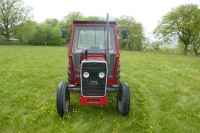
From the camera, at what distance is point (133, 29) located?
47375 millimetres

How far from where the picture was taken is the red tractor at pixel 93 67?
5539 millimetres

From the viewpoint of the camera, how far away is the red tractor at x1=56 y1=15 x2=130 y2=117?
18.2 feet

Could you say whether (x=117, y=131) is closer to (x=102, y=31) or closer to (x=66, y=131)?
(x=66, y=131)

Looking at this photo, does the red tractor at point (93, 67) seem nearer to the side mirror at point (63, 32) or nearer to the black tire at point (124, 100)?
the black tire at point (124, 100)

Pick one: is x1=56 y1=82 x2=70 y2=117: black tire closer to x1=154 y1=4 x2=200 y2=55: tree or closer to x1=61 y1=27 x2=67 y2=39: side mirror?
x1=61 y1=27 x2=67 y2=39: side mirror

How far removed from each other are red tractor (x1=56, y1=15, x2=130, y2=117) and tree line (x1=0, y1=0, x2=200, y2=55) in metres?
25.0

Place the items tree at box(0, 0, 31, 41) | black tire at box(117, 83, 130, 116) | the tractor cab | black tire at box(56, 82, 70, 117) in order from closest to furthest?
black tire at box(56, 82, 70, 117) < black tire at box(117, 83, 130, 116) < the tractor cab < tree at box(0, 0, 31, 41)

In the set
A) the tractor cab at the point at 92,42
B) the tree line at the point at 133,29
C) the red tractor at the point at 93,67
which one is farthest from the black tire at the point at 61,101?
the tree line at the point at 133,29

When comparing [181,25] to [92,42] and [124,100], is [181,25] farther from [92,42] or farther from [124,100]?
[124,100]

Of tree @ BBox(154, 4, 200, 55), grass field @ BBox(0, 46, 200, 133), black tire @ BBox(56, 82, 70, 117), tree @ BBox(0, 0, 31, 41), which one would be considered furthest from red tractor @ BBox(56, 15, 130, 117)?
tree @ BBox(0, 0, 31, 41)

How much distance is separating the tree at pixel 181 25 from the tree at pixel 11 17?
86.4 ft

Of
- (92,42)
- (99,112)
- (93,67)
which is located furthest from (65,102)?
(92,42)

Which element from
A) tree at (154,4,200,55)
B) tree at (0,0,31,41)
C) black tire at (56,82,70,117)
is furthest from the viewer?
tree at (0,0,31,41)

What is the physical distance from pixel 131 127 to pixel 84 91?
1.48 metres
